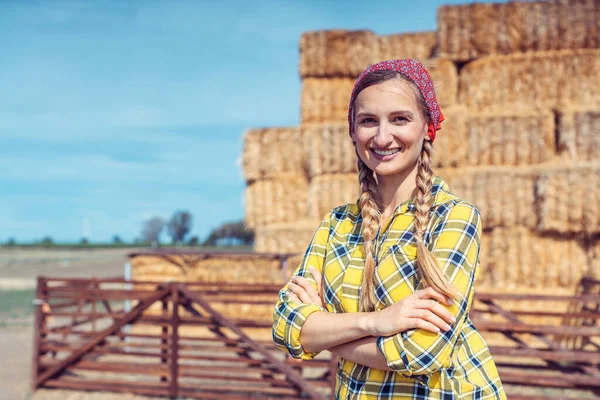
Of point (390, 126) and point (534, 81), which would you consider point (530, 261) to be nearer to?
point (534, 81)

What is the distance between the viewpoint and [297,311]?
78.1 inches

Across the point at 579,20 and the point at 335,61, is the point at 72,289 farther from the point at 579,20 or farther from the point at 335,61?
the point at 579,20

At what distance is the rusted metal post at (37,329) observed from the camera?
22.2 ft

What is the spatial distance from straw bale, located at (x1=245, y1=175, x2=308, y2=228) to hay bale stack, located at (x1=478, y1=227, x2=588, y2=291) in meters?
3.38

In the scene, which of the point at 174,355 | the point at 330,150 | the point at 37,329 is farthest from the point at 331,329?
the point at 330,150

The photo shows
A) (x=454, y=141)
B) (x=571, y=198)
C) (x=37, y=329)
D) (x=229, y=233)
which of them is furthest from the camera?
(x=229, y=233)

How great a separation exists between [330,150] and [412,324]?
29.5ft

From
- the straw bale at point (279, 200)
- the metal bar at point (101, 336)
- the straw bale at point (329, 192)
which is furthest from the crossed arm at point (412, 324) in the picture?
the straw bale at point (279, 200)

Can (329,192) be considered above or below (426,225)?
above

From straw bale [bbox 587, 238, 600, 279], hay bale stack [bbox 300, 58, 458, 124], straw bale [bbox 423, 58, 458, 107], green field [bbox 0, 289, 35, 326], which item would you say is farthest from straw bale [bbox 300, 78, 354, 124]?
green field [bbox 0, 289, 35, 326]

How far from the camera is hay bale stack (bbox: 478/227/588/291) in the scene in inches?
361

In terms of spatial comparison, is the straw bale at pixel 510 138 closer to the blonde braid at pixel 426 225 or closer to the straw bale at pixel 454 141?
the straw bale at pixel 454 141

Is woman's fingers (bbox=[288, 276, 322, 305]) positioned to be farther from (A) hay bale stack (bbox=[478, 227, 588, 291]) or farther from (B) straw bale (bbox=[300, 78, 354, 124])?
(B) straw bale (bbox=[300, 78, 354, 124])

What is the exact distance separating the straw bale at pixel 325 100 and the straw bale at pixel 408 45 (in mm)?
843
